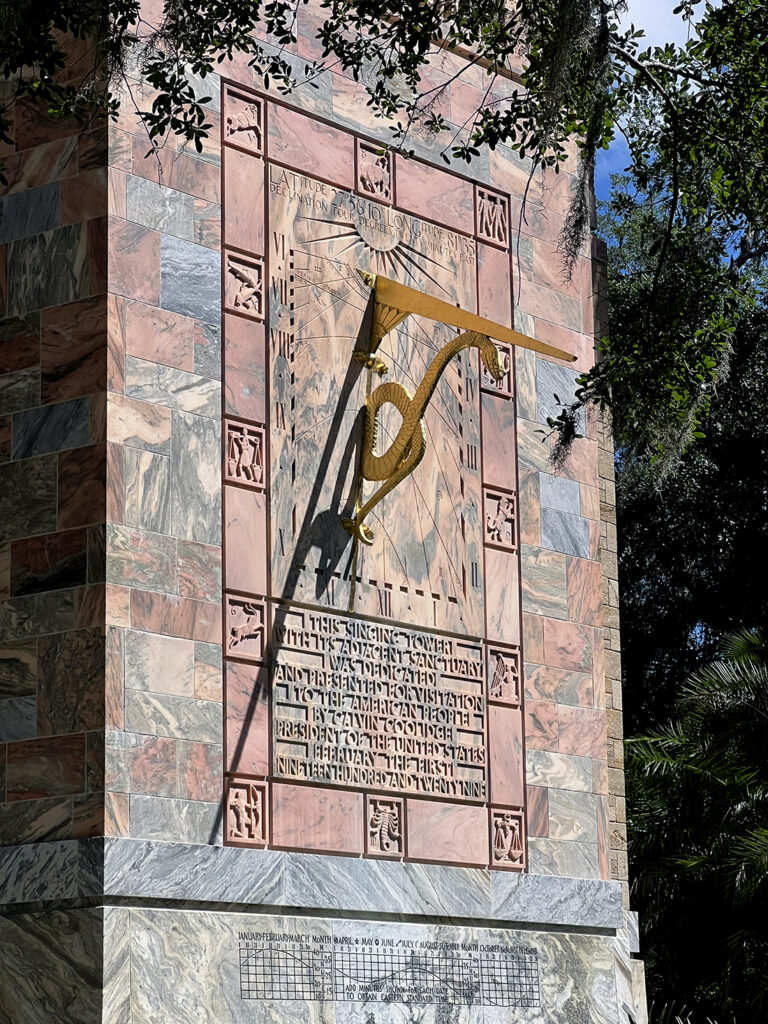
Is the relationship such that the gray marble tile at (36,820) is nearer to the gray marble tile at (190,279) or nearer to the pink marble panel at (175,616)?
the pink marble panel at (175,616)

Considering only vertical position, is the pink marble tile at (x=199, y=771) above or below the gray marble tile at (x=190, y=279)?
below

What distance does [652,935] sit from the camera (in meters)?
19.3

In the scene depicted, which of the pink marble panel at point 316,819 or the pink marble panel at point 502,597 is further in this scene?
the pink marble panel at point 502,597

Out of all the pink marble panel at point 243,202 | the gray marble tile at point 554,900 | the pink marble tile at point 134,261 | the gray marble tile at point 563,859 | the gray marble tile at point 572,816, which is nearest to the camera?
the pink marble tile at point 134,261

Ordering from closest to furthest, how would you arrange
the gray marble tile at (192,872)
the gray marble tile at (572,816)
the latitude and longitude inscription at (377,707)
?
the gray marble tile at (192,872)
the latitude and longitude inscription at (377,707)
the gray marble tile at (572,816)

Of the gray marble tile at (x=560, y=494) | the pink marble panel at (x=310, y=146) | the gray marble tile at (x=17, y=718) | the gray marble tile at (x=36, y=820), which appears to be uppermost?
the pink marble panel at (x=310, y=146)

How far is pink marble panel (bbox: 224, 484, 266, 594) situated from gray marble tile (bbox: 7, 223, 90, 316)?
1.32 meters

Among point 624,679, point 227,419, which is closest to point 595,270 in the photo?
point 227,419

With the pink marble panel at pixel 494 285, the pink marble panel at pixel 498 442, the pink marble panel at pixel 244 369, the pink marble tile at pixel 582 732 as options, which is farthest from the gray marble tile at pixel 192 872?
the pink marble panel at pixel 494 285

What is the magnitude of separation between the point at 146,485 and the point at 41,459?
0.56 meters

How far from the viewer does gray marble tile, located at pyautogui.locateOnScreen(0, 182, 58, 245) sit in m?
9.38

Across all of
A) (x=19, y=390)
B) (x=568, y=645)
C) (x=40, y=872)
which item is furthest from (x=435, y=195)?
(x=40, y=872)

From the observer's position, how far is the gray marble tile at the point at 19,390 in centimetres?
919

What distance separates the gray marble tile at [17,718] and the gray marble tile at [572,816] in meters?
3.72
